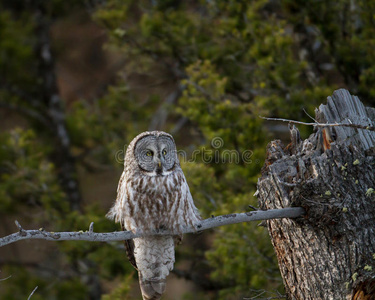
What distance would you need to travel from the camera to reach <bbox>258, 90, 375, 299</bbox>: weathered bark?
11.4 feet

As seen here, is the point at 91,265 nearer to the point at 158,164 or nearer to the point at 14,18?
the point at 158,164

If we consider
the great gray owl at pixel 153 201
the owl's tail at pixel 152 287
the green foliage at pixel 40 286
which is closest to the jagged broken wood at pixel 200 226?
the great gray owl at pixel 153 201

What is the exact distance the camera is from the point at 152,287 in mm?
5035

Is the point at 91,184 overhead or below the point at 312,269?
overhead

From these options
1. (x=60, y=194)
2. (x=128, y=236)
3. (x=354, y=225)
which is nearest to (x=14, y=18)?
(x=60, y=194)

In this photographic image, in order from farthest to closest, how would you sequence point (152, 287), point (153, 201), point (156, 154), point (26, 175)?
point (26, 175)
point (152, 287)
point (156, 154)
point (153, 201)

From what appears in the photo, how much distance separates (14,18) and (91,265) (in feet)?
19.3

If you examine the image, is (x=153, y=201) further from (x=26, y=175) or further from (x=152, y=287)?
(x=26, y=175)

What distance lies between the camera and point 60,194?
8.26m

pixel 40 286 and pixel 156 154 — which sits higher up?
pixel 156 154

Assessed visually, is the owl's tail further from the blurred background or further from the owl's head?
the owl's head

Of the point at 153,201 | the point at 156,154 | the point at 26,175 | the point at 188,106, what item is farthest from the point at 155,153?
the point at 26,175

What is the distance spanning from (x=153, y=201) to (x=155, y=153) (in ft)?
1.61

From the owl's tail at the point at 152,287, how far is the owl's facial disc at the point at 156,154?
1.17 meters
